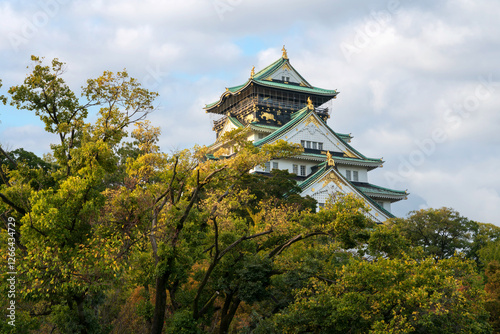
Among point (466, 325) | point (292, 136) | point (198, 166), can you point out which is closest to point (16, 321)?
point (198, 166)

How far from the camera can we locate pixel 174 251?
14820mm

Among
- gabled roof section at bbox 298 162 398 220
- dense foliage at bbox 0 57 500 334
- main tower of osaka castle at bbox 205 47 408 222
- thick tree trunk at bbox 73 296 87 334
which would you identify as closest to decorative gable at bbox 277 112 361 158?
main tower of osaka castle at bbox 205 47 408 222

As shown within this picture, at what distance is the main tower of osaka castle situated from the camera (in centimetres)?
3784

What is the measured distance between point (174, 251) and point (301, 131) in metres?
28.9

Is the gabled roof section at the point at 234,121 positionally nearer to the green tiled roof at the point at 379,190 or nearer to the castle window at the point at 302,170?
the castle window at the point at 302,170

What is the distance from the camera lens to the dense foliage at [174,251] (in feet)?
42.3

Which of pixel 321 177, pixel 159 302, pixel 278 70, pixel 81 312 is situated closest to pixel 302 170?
pixel 321 177

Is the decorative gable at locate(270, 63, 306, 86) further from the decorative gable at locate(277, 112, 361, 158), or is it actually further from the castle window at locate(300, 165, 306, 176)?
the castle window at locate(300, 165, 306, 176)

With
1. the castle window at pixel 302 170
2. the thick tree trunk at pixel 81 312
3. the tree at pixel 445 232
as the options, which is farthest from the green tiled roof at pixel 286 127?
the thick tree trunk at pixel 81 312

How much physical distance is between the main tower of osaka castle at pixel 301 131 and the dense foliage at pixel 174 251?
19678 millimetres

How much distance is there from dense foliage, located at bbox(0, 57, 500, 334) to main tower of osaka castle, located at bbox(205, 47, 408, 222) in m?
19.7

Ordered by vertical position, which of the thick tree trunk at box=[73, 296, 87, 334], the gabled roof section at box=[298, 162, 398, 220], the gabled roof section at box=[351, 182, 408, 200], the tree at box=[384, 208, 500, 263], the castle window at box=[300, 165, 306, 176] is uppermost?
the castle window at box=[300, 165, 306, 176]

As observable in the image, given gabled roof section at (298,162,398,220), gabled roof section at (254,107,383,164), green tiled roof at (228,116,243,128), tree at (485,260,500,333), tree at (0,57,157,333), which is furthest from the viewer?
green tiled roof at (228,116,243,128)

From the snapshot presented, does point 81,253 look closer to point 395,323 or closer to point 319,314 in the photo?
point 319,314
